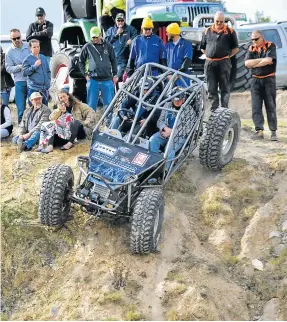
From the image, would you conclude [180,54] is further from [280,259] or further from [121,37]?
[280,259]

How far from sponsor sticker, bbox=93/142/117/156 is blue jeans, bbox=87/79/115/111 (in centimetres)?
266

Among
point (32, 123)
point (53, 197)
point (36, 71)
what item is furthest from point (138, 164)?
point (36, 71)

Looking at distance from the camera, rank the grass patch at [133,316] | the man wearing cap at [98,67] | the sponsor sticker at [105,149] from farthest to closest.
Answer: the man wearing cap at [98,67]
the sponsor sticker at [105,149]
the grass patch at [133,316]

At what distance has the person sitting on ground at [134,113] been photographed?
8945 millimetres

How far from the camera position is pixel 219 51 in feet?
35.0

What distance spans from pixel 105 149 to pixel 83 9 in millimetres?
5701

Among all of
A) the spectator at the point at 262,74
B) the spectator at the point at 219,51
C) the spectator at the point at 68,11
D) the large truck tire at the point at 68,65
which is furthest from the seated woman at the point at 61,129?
the spectator at the point at 68,11

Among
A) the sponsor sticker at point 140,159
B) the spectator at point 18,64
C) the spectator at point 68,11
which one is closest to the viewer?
the sponsor sticker at point 140,159

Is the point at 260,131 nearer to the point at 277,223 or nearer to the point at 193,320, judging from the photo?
the point at 277,223

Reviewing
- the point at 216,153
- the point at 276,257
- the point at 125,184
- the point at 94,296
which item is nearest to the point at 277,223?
the point at 276,257

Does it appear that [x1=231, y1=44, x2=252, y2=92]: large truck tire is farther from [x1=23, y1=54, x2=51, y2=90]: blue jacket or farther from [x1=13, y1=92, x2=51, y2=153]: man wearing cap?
[x1=13, y1=92, x2=51, y2=153]: man wearing cap

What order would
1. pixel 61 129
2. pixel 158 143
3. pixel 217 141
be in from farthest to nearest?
pixel 61 129, pixel 217 141, pixel 158 143

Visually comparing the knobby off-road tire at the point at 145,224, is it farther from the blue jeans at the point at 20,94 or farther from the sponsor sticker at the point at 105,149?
the blue jeans at the point at 20,94

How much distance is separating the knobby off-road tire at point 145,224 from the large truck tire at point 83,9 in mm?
6507
